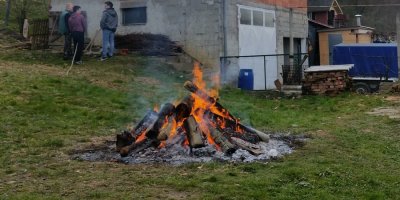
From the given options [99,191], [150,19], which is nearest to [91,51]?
[150,19]

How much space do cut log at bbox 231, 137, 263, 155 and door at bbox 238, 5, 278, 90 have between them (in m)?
12.7

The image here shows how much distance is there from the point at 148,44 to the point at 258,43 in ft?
16.9

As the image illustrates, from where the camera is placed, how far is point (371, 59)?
21562 mm

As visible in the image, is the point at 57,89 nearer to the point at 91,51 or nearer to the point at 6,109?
the point at 6,109

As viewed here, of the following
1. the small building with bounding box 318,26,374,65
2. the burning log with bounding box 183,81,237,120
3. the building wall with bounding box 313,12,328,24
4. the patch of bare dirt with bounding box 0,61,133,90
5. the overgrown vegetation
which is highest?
the building wall with bounding box 313,12,328,24

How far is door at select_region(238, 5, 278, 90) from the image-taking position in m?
21.8

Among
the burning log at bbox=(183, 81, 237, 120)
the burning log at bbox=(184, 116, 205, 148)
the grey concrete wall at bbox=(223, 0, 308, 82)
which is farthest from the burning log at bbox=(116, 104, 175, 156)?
the grey concrete wall at bbox=(223, 0, 308, 82)

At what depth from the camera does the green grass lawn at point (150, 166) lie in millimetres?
6344

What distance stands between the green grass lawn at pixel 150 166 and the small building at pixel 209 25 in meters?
2.43

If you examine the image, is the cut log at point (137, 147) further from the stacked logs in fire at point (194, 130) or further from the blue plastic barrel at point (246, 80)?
the blue plastic barrel at point (246, 80)

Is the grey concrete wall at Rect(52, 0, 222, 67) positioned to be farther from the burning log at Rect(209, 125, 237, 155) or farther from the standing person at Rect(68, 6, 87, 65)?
the burning log at Rect(209, 125, 237, 155)

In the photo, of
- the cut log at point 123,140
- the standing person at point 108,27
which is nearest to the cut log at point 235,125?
the cut log at point 123,140

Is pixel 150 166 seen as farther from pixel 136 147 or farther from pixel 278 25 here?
pixel 278 25

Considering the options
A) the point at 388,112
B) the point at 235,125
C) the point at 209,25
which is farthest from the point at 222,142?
the point at 209,25
